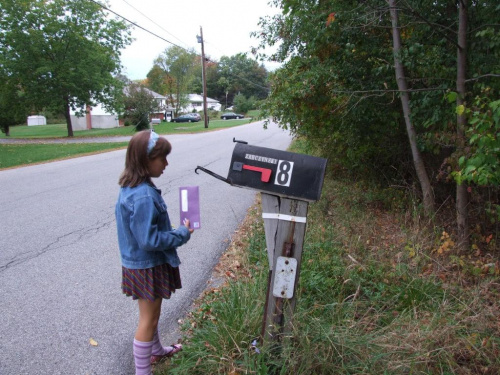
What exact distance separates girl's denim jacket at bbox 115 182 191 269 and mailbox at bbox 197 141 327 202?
1.74 feet

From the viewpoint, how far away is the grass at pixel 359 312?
7.66 ft

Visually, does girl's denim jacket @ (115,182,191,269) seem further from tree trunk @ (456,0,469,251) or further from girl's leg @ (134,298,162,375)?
tree trunk @ (456,0,469,251)

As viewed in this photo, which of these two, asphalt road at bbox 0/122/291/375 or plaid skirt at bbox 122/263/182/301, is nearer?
plaid skirt at bbox 122/263/182/301

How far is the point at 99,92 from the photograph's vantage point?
97.2 ft

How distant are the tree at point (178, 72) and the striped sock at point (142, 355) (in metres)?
58.4

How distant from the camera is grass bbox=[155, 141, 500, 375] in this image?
92.0 inches

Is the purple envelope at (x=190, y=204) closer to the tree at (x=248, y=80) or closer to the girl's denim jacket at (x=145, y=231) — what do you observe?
the girl's denim jacket at (x=145, y=231)

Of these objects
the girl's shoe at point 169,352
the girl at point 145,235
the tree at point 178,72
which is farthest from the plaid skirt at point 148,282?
the tree at point 178,72

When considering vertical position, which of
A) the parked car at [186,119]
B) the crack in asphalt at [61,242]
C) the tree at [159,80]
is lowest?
the parked car at [186,119]

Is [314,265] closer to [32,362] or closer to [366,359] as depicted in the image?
[366,359]

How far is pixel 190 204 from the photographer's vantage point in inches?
95.2

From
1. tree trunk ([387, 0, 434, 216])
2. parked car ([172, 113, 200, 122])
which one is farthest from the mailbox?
parked car ([172, 113, 200, 122])

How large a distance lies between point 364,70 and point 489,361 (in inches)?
170

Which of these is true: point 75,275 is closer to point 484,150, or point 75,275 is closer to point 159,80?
point 484,150
